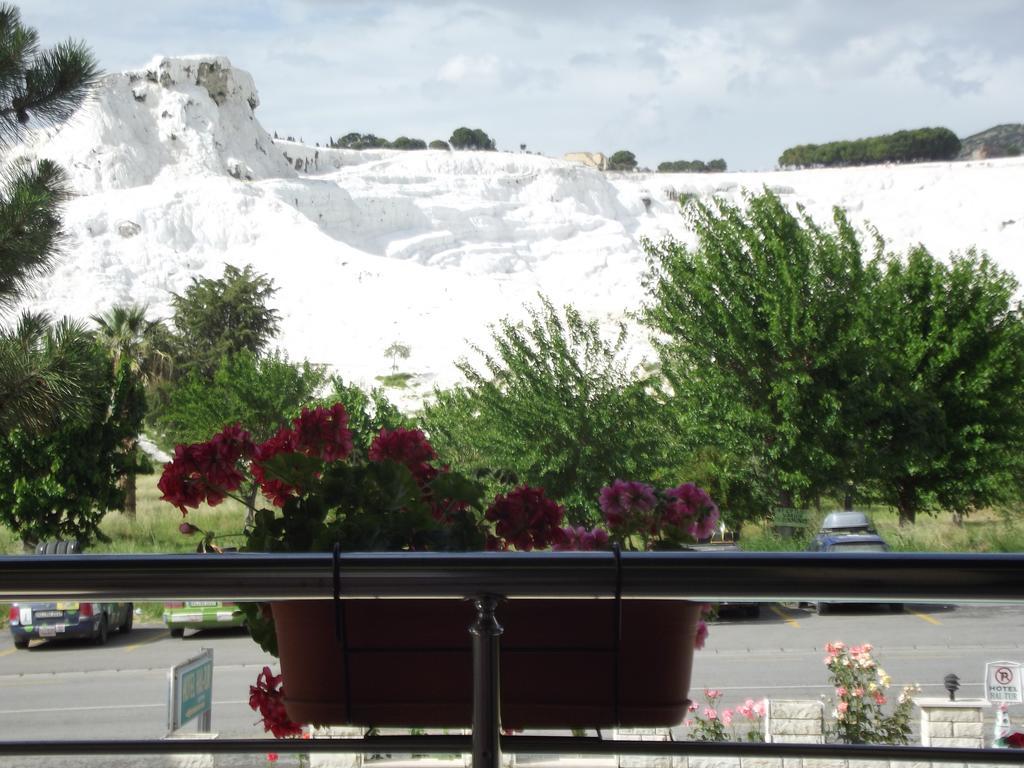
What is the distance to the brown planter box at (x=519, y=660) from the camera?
1.18 m

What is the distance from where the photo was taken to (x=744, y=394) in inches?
968

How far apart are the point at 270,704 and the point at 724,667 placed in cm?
93

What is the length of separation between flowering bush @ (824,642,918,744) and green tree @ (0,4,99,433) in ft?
30.6

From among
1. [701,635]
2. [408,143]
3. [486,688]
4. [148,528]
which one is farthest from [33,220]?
[408,143]

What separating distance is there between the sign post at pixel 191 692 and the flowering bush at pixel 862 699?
1134 millimetres

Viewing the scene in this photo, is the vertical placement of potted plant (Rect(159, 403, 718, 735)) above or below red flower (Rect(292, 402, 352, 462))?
below

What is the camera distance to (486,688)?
3.38 ft

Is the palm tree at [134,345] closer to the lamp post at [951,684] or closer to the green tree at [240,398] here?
the green tree at [240,398]

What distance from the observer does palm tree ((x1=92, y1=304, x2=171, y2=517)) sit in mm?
31000

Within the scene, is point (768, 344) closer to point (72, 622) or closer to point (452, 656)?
point (72, 622)

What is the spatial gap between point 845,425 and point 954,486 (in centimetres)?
293

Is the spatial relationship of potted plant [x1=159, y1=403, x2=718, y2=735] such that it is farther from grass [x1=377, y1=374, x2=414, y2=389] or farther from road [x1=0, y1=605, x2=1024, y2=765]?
grass [x1=377, y1=374, x2=414, y2=389]

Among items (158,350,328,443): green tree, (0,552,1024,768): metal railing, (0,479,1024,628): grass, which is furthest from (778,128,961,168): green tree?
(0,552,1024,768): metal railing

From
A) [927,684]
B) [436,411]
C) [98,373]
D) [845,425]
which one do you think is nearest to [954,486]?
[845,425]
